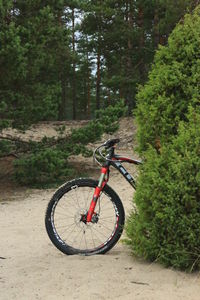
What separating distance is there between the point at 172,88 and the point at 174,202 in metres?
0.95

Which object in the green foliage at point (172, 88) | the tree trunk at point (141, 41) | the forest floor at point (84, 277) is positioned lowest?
the forest floor at point (84, 277)

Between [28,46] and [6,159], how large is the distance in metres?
4.84

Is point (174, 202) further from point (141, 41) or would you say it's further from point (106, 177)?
point (141, 41)

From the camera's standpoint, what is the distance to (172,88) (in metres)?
3.50

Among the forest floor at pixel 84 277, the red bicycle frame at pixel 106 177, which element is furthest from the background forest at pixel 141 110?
the red bicycle frame at pixel 106 177

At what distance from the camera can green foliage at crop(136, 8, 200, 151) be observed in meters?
3.43

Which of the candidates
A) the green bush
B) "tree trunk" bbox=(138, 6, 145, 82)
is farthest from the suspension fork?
"tree trunk" bbox=(138, 6, 145, 82)

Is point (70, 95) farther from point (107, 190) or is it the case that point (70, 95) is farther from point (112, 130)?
point (107, 190)

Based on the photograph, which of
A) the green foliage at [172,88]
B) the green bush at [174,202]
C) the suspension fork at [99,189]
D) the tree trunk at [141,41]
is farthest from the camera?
the tree trunk at [141,41]

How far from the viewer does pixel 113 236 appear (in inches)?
160

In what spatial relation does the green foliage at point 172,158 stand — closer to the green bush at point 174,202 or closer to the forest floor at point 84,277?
the green bush at point 174,202

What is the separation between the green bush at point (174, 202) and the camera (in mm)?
3076

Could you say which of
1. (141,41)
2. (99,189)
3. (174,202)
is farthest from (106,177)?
(141,41)

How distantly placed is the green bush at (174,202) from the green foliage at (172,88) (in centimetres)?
17
